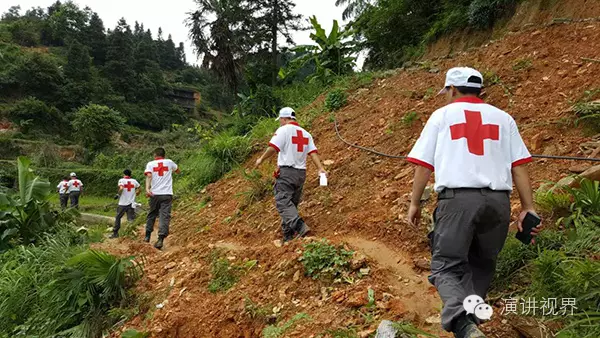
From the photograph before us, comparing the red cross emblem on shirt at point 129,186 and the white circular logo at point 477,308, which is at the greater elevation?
Answer: the white circular logo at point 477,308

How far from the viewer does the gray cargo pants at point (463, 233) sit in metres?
2.24

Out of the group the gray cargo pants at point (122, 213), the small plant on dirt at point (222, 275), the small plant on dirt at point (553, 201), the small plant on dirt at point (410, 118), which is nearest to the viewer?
the small plant on dirt at point (553, 201)

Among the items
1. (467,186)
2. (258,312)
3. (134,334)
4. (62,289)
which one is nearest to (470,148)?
(467,186)

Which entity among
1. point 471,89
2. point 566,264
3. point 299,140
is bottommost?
point 566,264

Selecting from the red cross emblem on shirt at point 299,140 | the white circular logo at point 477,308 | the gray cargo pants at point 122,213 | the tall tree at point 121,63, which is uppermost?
the tall tree at point 121,63

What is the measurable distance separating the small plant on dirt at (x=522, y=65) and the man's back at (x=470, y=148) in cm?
507

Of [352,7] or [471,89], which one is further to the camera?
[352,7]

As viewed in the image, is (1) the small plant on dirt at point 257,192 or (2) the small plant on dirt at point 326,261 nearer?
(2) the small plant on dirt at point 326,261

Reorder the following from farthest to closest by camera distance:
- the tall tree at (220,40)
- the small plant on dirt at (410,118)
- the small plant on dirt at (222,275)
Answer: the tall tree at (220,40) → the small plant on dirt at (410,118) → the small plant on dirt at (222,275)

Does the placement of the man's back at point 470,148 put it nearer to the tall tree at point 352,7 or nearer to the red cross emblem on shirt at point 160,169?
the red cross emblem on shirt at point 160,169

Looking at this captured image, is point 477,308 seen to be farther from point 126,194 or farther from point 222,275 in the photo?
point 126,194

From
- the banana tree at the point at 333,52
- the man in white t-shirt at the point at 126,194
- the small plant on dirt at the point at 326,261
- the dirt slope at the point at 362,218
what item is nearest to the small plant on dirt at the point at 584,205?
the dirt slope at the point at 362,218

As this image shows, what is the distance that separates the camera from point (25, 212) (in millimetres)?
6734

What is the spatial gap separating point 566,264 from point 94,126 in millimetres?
38330
